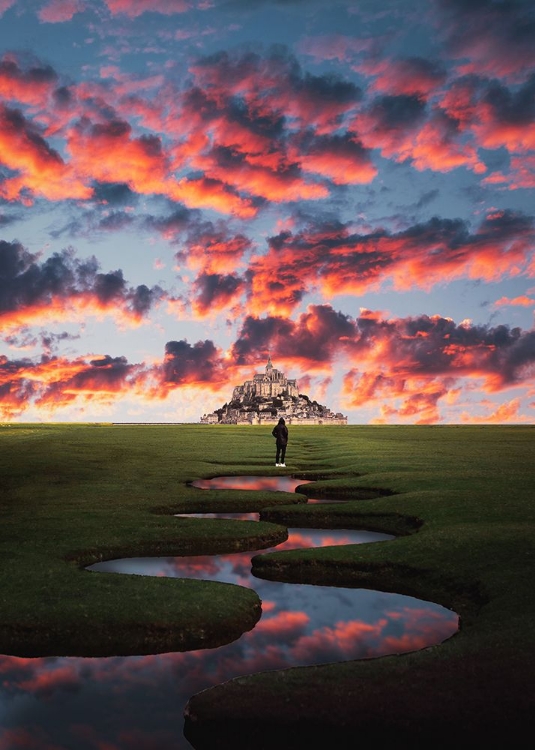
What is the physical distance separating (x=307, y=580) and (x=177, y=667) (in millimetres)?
6460

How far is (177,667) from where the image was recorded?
40.2ft

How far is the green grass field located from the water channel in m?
0.56

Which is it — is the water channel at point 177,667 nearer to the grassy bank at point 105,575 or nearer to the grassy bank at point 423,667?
the grassy bank at point 105,575

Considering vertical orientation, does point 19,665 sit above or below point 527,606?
below

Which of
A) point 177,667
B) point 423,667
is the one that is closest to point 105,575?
point 177,667

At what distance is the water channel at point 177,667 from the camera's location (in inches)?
396

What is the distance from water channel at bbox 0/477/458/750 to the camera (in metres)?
10.1

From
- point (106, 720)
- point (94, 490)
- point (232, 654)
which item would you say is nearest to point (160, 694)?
point (106, 720)

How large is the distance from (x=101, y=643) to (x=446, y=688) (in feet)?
23.4

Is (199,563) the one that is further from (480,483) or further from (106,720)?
(480,483)

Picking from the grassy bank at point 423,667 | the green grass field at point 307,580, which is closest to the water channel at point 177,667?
the green grass field at point 307,580

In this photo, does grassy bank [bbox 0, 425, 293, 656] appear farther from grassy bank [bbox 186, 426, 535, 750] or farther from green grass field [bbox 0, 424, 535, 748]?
grassy bank [bbox 186, 426, 535, 750]

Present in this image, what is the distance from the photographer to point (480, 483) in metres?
33.3

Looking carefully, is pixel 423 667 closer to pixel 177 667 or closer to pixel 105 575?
pixel 177 667
